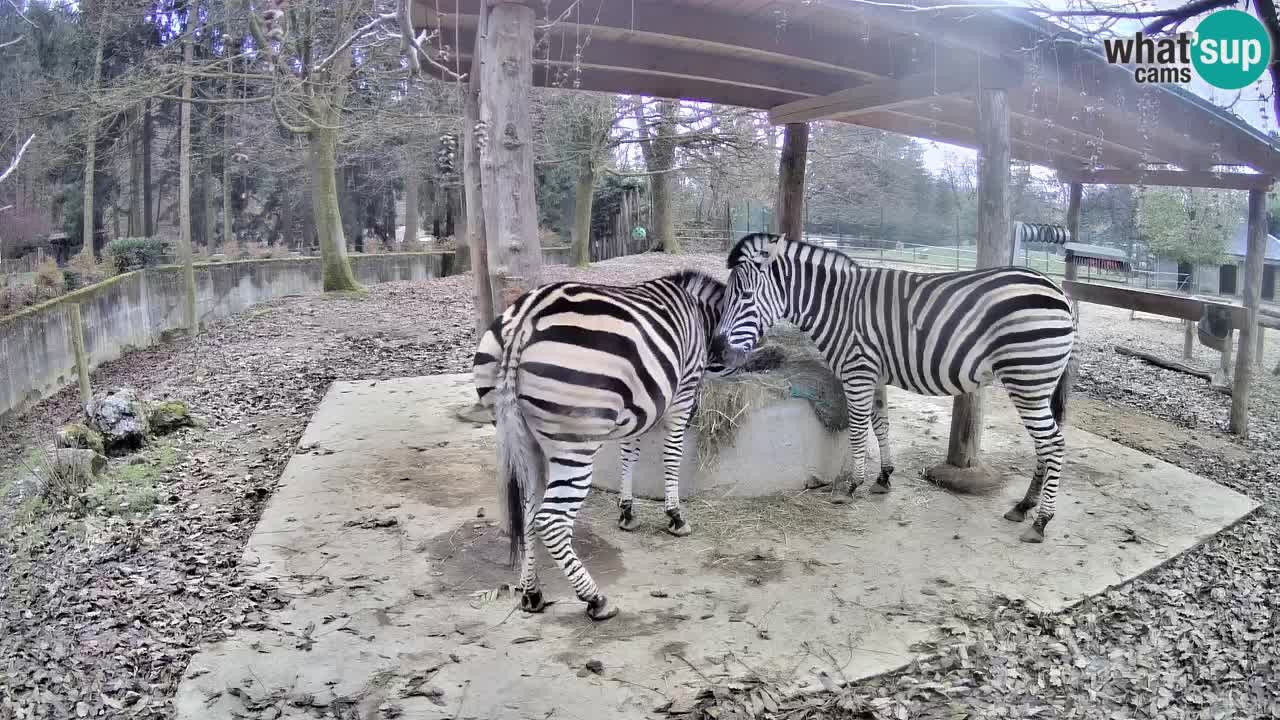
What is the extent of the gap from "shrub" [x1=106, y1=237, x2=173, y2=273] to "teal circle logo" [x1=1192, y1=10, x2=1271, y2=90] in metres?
16.2

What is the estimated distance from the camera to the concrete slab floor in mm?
3379

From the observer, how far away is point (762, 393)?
5.71 m

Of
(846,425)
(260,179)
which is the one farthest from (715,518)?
(260,179)

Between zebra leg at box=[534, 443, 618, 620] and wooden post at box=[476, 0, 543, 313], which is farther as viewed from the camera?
wooden post at box=[476, 0, 543, 313]

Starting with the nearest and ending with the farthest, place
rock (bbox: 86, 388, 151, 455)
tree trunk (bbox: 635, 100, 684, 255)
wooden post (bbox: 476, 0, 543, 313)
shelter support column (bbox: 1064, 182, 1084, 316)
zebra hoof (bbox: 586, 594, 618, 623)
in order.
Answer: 1. zebra hoof (bbox: 586, 594, 618, 623)
2. wooden post (bbox: 476, 0, 543, 313)
3. rock (bbox: 86, 388, 151, 455)
4. shelter support column (bbox: 1064, 182, 1084, 316)
5. tree trunk (bbox: 635, 100, 684, 255)

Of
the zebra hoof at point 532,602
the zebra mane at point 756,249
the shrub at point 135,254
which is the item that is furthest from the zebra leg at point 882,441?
the shrub at point 135,254

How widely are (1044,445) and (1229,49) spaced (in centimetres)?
273

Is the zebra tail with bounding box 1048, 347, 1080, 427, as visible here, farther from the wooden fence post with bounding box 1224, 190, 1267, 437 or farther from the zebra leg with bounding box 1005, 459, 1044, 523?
the wooden fence post with bounding box 1224, 190, 1267, 437

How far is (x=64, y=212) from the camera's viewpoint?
2459 centimetres

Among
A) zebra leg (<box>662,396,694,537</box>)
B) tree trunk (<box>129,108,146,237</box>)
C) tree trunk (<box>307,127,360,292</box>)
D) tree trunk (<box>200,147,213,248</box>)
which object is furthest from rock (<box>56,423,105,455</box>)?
tree trunk (<box>129,108,146,237</box>)

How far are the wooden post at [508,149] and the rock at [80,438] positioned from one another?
392cm

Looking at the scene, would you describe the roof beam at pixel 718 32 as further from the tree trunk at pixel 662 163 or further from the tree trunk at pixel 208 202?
the tree trunk at pixel 208 202

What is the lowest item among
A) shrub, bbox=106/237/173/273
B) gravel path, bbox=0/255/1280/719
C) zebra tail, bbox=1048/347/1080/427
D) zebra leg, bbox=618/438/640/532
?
gravel path, bbox=0/255/1280/719

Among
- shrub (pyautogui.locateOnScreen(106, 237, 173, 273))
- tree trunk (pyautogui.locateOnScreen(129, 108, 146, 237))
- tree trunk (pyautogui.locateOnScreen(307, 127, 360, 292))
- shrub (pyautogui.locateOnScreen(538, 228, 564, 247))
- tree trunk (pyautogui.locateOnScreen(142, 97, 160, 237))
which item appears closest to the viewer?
shrub (pyautogui.locateOnScreen(106, 237, 173, 273))
